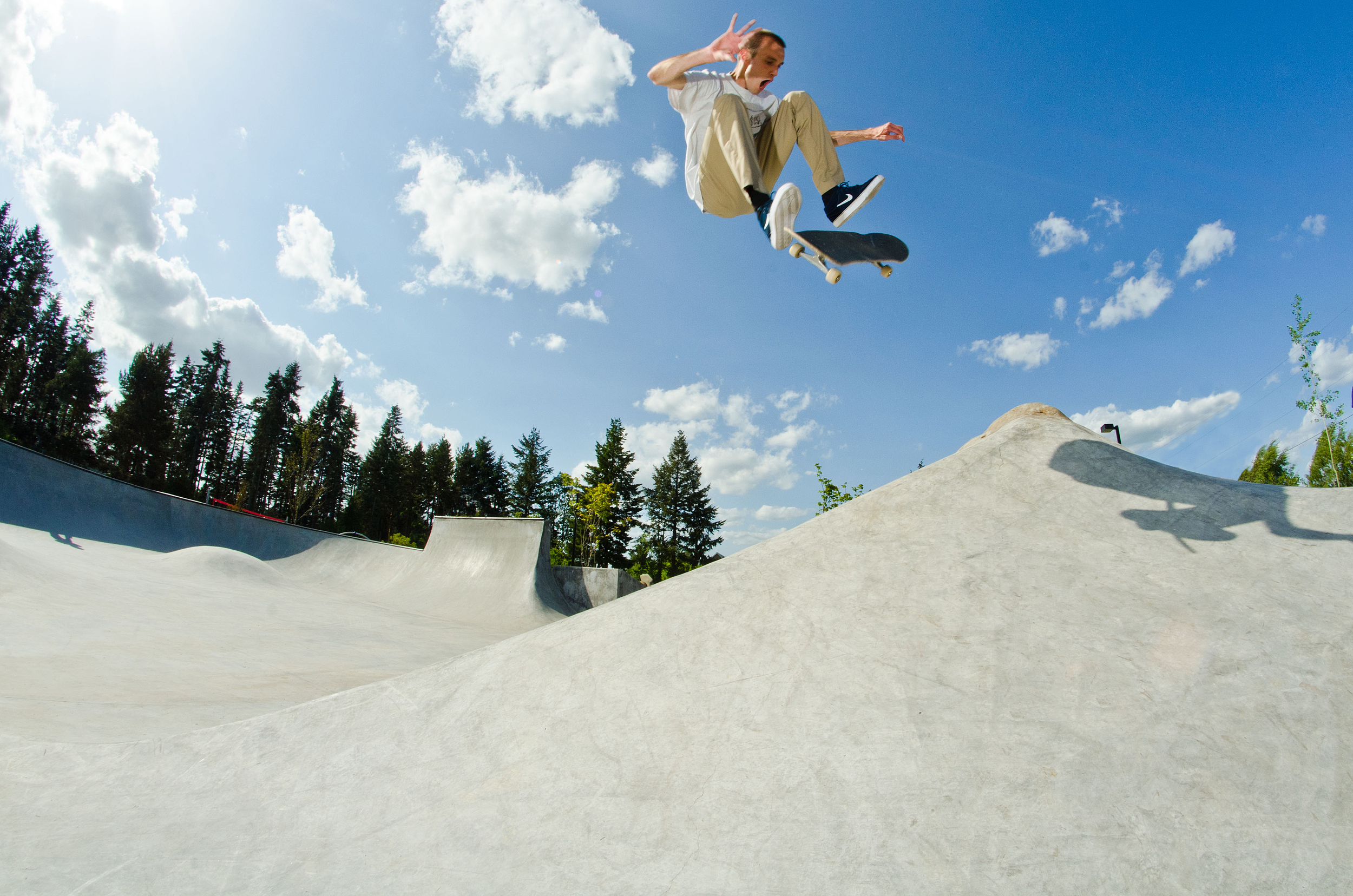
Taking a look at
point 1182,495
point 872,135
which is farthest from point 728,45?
point 1182,495

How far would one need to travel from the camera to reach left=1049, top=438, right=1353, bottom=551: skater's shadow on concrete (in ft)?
10.2

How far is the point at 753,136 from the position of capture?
4.29 meters

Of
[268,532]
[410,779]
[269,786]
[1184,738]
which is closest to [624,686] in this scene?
[410,779]

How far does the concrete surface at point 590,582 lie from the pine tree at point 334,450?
40574 mm

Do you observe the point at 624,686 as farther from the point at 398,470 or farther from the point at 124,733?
the point at 398,470

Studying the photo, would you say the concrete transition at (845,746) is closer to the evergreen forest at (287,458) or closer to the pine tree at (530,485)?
the evergreen forest at (287,458)

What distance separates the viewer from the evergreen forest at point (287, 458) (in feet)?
113

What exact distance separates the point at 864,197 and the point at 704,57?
149cm

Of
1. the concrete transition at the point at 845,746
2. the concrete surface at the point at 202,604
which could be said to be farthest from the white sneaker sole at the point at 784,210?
the concrete surface at the point at 202,604

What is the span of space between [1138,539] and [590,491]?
25.8 m

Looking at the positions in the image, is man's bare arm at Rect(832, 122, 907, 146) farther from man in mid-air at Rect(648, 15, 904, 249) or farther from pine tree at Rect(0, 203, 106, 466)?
pine tree at Rect(0, 203, 106, 466)

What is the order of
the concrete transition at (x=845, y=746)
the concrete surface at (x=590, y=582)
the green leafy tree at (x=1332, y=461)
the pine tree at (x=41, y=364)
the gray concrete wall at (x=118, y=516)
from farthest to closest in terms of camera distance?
1. the pine tree at (x=41, y=364)
2. the green leafy tree at (x=1332, y=461)
3. the concrete surface at (x=590, y=582)
4. the gray concrete wall at (x=118, y=516)
5. the concrete transition at (x=845, y=746)

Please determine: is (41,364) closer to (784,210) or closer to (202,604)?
(202,604)

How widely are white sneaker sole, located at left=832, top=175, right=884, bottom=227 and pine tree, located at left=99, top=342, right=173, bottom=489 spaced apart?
156 ft
